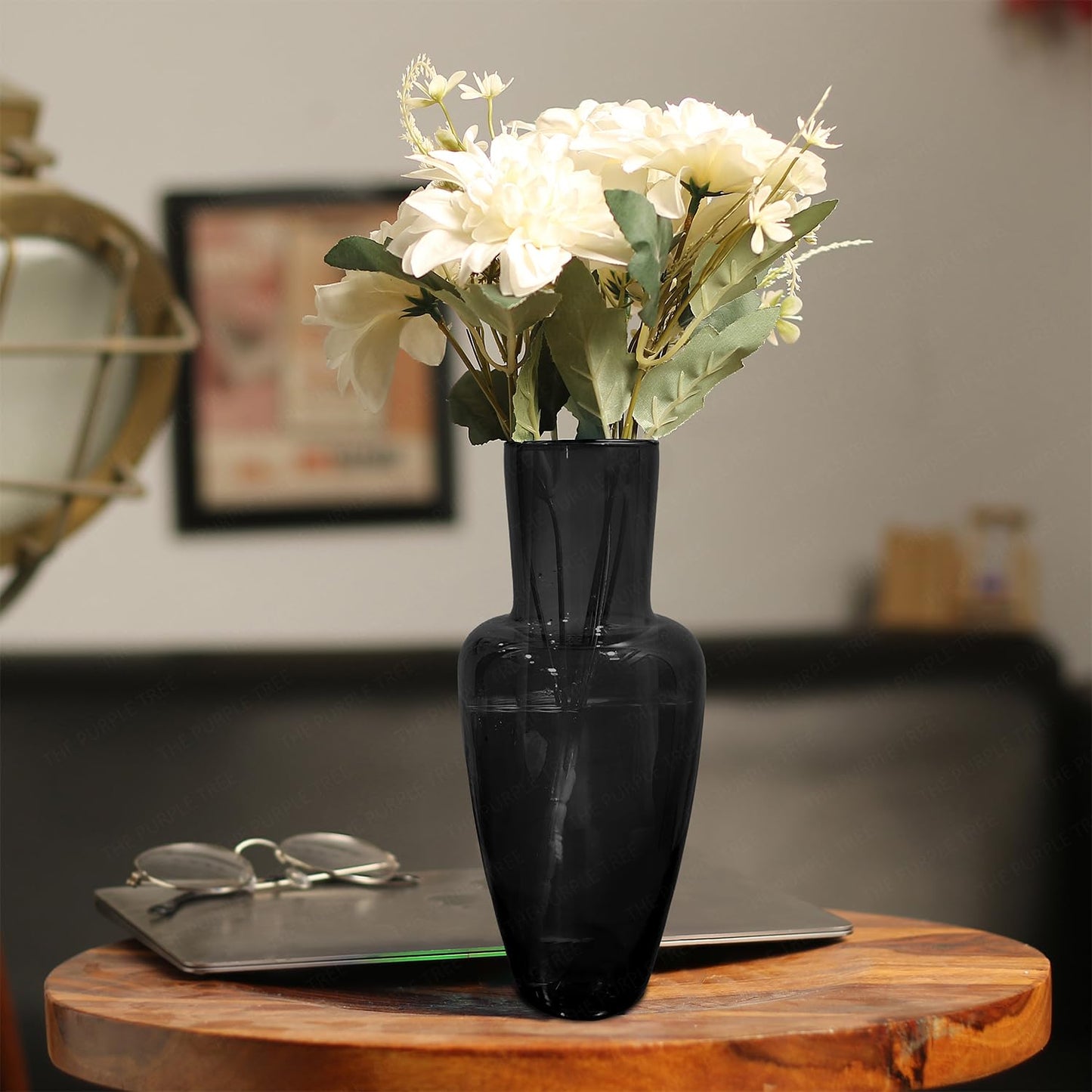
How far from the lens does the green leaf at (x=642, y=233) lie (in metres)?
0.66

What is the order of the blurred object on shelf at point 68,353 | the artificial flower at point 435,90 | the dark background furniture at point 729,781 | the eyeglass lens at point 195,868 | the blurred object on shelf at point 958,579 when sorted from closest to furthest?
the artificial flower at point 435,90, the eyeglass lens at point 195,868, the blurred object on shelf at point 68,353, the dark background furniture at point 729,781, the blurred object on shelf at point 958,579

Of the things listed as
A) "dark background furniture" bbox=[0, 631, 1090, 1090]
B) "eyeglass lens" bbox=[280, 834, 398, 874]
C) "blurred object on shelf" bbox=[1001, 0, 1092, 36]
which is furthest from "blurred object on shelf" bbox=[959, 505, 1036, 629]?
"eyeglass lens" bbox=[280, 834, 398, 874]

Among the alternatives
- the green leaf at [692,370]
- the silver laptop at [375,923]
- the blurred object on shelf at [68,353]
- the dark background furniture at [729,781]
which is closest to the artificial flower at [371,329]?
the green leaf at [692,370]

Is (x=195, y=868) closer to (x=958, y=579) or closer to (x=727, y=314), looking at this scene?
(x=727, y=314)

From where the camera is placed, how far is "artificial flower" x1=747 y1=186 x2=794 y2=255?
27.7 inches

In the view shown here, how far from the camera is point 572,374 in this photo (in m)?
0.72

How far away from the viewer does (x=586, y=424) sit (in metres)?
0.74

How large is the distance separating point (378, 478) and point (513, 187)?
197cm

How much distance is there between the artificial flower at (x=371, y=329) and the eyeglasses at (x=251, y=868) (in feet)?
1.27

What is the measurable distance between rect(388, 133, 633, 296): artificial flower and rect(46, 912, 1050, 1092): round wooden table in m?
0.36

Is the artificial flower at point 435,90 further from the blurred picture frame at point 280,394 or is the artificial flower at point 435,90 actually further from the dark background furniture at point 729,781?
the blurred picture frame at point 280,394

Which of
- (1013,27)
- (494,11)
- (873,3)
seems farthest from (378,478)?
(1013,27)

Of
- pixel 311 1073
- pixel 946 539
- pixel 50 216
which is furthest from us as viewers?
pixel 946 539

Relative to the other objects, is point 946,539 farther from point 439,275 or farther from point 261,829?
point 439,275
